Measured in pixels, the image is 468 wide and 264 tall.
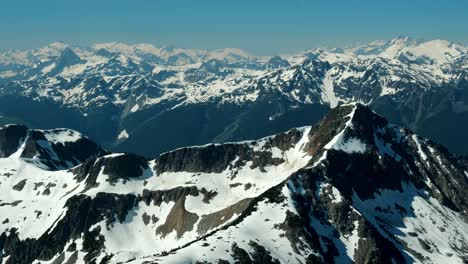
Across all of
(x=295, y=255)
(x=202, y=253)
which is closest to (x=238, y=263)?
(x=202, y=253)

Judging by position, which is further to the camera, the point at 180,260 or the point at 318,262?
the point at 318,262

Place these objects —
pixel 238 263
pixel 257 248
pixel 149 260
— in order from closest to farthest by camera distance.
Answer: pixel 149 260 → pixel 238 263 → pixel 257 248

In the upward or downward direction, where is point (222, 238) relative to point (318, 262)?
upward

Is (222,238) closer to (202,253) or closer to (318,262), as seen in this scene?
(202,253)

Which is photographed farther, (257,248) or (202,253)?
(257,248)

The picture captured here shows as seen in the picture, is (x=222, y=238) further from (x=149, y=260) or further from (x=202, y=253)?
(x=149, y=260)

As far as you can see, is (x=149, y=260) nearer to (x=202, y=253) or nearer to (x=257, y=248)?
(x=202, y=253)

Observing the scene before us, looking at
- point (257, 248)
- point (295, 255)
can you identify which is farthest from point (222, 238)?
point (295, 255)

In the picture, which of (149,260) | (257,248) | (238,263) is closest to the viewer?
(149,260)
